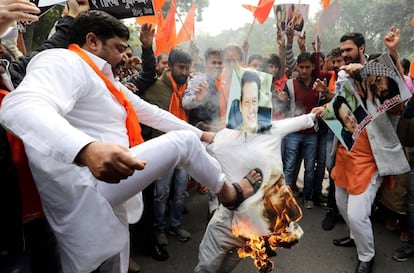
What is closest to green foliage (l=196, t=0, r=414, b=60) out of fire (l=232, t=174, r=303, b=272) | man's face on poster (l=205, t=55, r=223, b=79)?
man's face on poster (l=205, t=55, r=223, b=79)

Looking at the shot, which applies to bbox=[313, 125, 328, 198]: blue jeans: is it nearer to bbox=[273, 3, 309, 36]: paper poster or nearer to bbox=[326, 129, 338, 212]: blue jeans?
bbox=[326, 129, 338, 212]: blue jeans

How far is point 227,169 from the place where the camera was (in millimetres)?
2383

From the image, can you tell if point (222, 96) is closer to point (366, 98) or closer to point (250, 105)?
point (250, 105)

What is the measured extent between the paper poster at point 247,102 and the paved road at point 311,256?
1562mm

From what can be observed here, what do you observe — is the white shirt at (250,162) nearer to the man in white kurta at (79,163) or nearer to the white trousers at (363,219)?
the man in white kurta at (79,163)

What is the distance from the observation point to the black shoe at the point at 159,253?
334cm

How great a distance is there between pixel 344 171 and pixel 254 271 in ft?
4.23

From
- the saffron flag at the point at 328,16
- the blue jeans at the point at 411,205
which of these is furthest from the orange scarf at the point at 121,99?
the saffron flag at the point at 328,16

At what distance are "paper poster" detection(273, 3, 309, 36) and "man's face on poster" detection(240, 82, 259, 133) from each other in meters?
3.07

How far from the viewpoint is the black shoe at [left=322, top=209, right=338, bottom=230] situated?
3975 millimetres

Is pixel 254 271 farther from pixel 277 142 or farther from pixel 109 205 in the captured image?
pixel 109 205

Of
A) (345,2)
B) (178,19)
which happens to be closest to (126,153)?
(178,19)

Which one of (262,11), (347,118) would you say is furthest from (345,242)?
(262,11)

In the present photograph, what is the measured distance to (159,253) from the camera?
3.36 m
